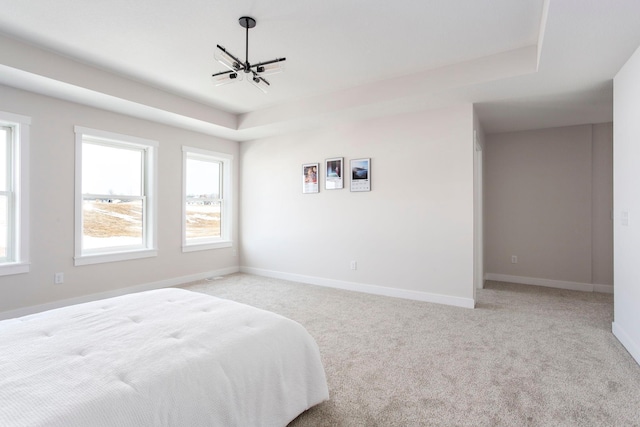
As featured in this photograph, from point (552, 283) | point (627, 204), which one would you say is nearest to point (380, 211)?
point (627, 204)

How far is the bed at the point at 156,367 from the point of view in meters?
1.09

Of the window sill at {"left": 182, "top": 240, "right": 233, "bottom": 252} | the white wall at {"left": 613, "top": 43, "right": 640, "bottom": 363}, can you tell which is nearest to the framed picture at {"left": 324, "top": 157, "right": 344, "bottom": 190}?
the window sill at {"left": 182, "top": 240, "right": 233, "bottom": 252}

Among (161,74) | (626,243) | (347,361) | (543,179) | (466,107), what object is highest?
(161,74)

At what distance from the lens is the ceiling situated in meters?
2.46

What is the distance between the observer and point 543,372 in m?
2.33

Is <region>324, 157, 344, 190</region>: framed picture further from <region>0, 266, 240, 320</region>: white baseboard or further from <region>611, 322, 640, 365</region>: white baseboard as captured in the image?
<region>611, 322, 640, 365</region>: white baseboard

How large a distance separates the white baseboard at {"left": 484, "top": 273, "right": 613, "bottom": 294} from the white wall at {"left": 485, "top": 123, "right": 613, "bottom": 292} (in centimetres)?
1

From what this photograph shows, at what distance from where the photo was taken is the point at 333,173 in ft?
16.1

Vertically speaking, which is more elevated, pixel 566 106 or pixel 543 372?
pixel 566 106

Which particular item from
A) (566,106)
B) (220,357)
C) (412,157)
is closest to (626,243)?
(566,106)

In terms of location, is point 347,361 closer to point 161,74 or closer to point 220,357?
point 220,357

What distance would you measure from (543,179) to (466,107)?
7.23 feet

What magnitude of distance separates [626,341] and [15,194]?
604cm

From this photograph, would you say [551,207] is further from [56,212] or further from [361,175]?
[56,212]
